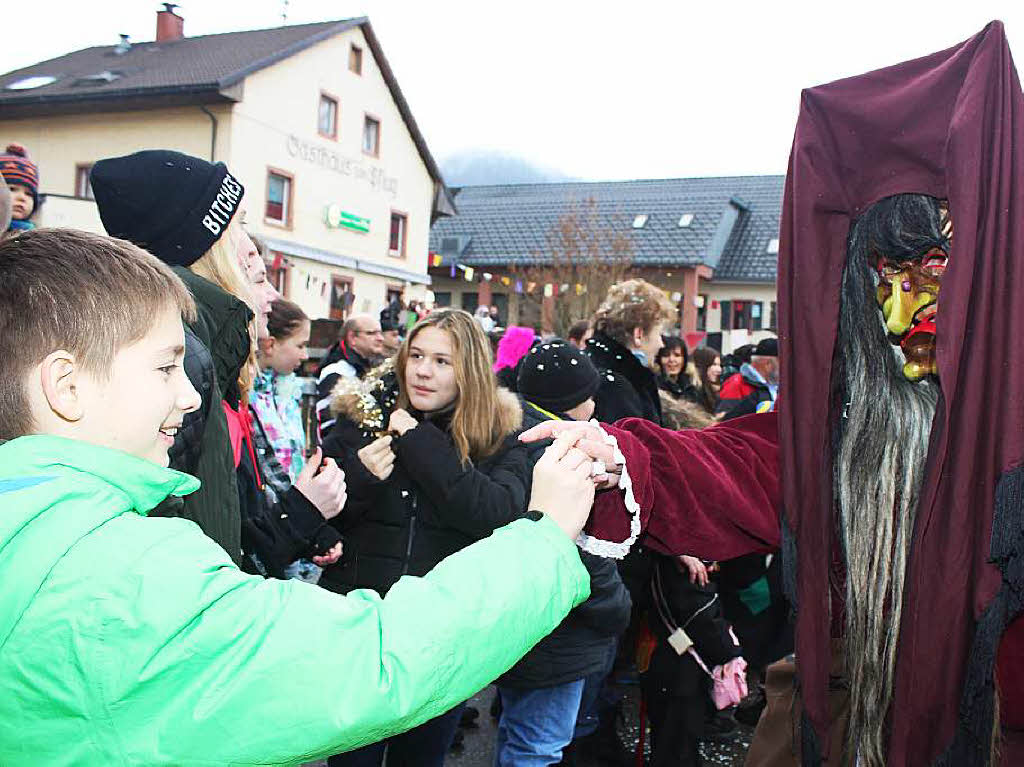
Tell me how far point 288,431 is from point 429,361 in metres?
2.22

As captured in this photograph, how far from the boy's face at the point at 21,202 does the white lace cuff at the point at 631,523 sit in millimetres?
3582

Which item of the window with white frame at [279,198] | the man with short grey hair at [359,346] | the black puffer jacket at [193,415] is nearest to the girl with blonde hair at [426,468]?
the black puffer jacket at [193,415]

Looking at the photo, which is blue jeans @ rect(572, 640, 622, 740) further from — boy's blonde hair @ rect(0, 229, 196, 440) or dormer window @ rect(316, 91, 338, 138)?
dormer window @ rect(316, 91, 338, 138)

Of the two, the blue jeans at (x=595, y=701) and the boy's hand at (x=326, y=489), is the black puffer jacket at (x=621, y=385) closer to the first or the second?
the blue jeans at (x=595, y=701)

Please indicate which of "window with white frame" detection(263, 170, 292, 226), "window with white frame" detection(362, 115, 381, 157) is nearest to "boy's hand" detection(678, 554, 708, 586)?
"window with white frame" detection(263, 170, 292, 226)

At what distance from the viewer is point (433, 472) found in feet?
9.32

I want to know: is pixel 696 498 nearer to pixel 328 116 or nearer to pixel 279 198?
pixel 279 198

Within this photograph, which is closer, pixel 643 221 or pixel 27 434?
pixel 27 434

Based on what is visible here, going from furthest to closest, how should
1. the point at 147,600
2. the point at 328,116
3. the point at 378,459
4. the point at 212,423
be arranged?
1. the point at 328,116
2. the point at 378,459
3. the point at 212,423
4. the point at 147,600

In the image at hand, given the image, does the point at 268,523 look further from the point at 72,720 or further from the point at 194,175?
the point at 72,720

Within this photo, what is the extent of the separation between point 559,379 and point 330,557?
1415 mm

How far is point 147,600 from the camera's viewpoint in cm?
105

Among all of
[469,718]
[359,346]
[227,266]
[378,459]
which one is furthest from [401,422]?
[359,346]

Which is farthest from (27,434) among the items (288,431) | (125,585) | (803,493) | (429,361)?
(288,431)
